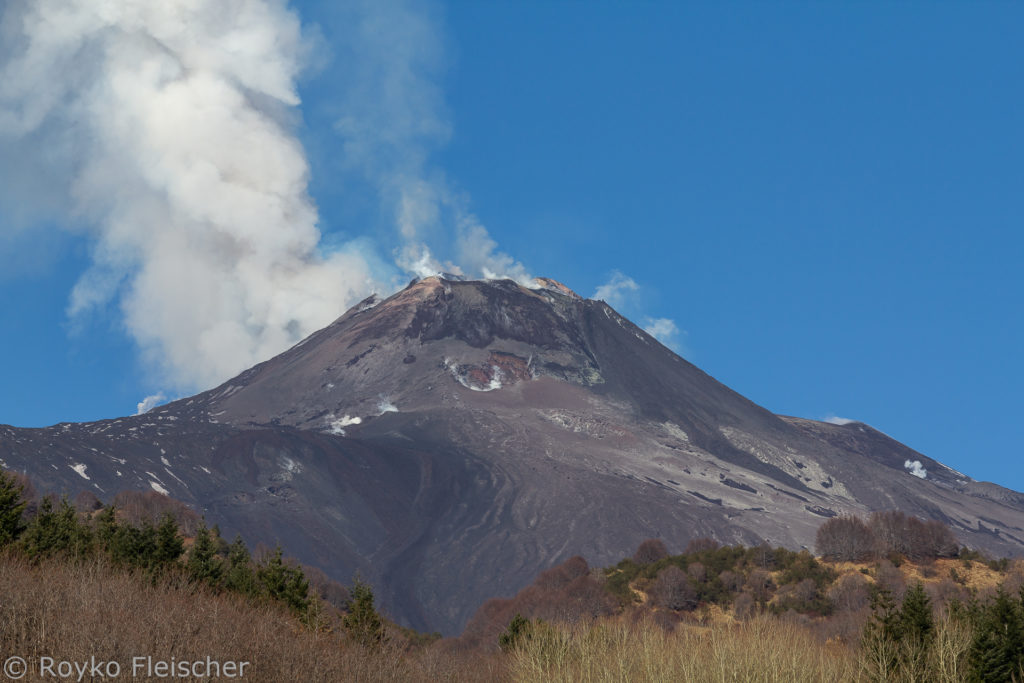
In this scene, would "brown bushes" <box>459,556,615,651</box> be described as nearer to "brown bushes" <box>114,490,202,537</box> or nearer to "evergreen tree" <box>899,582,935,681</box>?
"evergreen tree" <box>899,582,935,681</box>

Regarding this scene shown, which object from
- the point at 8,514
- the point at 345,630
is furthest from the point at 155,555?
the point at 345,630

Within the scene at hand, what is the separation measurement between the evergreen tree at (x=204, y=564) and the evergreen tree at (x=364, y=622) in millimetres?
6813

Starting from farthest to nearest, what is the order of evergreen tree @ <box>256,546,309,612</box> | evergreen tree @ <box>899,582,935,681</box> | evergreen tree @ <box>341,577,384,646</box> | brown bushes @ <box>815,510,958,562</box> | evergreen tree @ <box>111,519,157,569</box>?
brown bushes @ <box>815,510,958,562</box>
evergreen tree @ <box>256,546,309,612</box>
evergreen tree @ <box>111,519,157,569</box>
evergreen tree @ <box>341,577,384,646</box>
evergreen tree @ <box>899,582,935,681</box>

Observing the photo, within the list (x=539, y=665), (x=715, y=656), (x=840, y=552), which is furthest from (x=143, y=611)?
(x=840, y=552)

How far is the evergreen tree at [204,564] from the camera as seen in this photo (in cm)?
4281

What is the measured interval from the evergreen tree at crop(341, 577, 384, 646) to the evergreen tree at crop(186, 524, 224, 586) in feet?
22.4

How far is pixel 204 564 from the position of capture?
1763 inches

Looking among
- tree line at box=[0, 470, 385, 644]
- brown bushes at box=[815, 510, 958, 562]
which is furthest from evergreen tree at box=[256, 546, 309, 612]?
brown bushes at box=[815, 510, 958, 562]

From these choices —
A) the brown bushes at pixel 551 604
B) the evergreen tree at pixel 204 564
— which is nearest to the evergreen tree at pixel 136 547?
the evergreen tree at pixel 204 564

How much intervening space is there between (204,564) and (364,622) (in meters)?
10.9

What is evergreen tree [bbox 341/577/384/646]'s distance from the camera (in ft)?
114

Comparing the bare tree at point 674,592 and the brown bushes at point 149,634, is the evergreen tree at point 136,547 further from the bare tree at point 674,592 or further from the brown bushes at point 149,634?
the bare tree at point 674,592

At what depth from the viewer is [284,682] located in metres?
23.4

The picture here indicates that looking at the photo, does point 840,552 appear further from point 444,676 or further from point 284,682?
point 284,682
